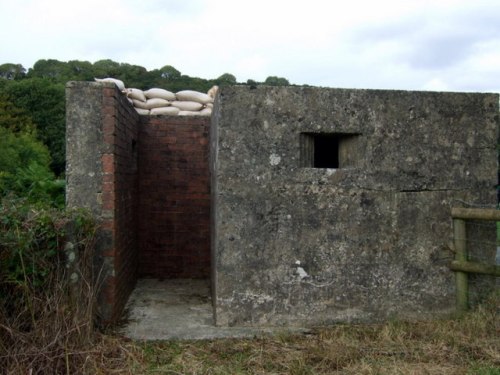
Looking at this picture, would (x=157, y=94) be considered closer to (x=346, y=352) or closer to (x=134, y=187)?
(x=134, y=187)

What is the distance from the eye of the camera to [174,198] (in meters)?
6.69

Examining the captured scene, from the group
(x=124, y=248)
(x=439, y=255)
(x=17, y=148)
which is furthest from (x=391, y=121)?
(x=17, y=148)

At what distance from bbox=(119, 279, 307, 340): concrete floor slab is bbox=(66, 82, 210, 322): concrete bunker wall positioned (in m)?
0.20

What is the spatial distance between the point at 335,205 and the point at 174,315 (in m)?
1.96

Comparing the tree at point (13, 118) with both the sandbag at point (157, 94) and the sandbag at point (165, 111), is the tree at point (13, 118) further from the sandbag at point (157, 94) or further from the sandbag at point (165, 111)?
the sandbag at point (165, 111)

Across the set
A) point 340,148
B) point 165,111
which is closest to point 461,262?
point 340,148

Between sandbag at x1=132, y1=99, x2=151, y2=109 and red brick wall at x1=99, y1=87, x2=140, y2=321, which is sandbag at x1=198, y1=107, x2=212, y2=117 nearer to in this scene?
sandbag at x1=132, y1=99, x2=151, y2=109

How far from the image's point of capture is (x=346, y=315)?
4281 millimetres

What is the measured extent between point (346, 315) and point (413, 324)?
617 mm

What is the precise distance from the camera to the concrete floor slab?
404cm

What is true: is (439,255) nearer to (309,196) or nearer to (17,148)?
(309,196)

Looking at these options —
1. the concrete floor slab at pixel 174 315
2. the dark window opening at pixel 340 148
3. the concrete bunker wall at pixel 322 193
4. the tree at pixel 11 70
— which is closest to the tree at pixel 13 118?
the tree at pixel 11 70

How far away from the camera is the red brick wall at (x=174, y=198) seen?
21.7ft

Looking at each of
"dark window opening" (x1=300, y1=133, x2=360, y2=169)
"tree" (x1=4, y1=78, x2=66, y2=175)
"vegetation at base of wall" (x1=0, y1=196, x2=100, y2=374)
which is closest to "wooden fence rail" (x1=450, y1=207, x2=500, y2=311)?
"dark window opening" (x1=300, y1=133, x2=360, y2=169)
